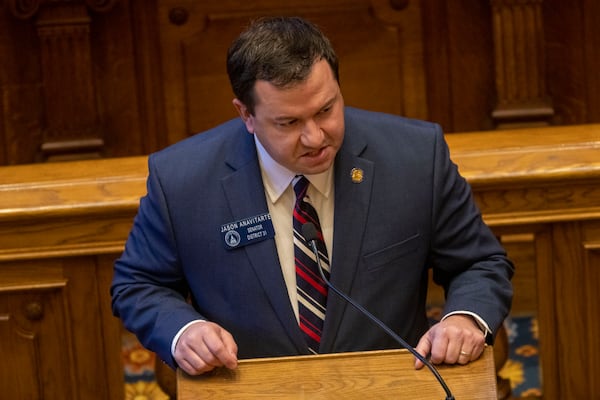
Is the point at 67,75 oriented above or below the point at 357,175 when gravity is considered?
above

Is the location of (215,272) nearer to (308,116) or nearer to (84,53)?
(308,116)

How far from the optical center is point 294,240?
236cm

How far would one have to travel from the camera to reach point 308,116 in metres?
2.18

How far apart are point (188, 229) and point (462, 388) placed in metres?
0.72

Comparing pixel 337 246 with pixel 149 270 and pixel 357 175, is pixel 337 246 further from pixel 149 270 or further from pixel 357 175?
pixel 149 270

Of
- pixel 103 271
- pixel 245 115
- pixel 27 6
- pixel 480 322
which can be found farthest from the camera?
pixel 27 6

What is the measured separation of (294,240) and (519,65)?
2.60 meters

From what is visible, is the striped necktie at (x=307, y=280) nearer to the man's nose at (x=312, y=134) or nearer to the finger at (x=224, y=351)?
the man's nose at (x=312, y=134)

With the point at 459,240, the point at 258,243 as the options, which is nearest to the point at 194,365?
the point at 258,243

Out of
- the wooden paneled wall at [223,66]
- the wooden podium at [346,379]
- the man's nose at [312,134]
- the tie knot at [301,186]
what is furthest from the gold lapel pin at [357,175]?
the wooden paneled wall at [223,66]

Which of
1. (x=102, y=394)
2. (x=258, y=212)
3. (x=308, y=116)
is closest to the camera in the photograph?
(x=308, y=116)

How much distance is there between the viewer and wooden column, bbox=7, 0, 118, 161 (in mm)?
4570

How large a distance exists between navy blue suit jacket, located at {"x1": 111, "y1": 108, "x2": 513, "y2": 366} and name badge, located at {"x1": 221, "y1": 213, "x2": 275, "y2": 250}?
0.04 feet

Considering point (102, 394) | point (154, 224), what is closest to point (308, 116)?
point (154, 224)
